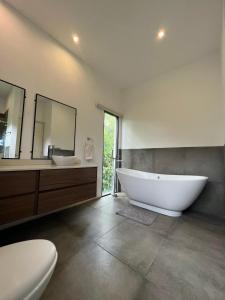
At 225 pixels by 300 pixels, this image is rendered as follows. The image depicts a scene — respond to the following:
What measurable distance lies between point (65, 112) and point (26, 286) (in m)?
2.42

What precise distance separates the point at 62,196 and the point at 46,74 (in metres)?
1.96

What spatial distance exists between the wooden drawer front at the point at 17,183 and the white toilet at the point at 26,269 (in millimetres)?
790

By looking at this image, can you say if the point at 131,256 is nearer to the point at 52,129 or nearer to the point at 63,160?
the point at 63,160

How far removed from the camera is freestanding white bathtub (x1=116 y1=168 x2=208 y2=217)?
6.94 feet

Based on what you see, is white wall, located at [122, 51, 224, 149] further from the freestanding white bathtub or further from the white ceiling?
the freestanding white bathtub

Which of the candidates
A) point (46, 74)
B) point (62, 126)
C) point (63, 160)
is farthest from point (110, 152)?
point (46, 74)

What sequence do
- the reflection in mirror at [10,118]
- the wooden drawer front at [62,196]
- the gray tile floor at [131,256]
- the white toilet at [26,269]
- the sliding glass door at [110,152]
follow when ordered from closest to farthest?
the white toilet at [26,269], the gray tile floor at [131,256], the wooden drawer front at [62,196], the reflection in mirror at [10,118], the sliding glass door at [110,152]

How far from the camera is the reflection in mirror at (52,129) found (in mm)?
2141

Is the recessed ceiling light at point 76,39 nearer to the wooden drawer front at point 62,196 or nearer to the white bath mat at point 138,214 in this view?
the wooden drawer front at point 62,196

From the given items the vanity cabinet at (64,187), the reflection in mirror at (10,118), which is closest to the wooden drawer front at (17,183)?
the vanity cabinet at (64,187)

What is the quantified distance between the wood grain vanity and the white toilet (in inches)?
31.6

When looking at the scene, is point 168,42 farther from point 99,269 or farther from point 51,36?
point 99,269

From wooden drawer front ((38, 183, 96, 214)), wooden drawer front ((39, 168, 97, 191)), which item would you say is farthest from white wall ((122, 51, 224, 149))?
wooden drawer front ((38, 183, 96, 214))

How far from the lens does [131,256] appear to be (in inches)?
52.8
